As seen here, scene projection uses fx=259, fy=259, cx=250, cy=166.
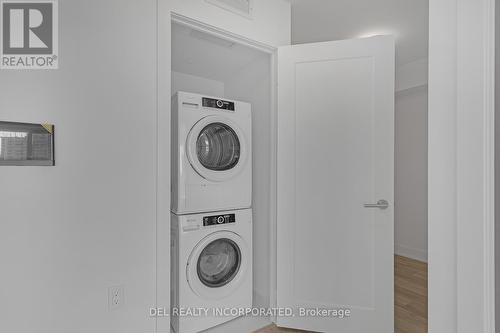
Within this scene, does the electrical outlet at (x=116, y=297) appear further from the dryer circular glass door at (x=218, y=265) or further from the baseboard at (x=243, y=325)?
the baseboard at (x=243, y=325)

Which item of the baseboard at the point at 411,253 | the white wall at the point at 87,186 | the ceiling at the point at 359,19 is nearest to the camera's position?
the white wall at the point at 87,186

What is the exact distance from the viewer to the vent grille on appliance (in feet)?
5.98

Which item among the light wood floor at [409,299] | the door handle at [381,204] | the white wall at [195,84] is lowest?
the light wood floor at [409,299]

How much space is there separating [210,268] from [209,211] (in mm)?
458

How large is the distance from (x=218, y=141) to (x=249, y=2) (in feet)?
3.53

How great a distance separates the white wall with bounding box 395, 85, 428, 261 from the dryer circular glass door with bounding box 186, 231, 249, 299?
2.59 metres

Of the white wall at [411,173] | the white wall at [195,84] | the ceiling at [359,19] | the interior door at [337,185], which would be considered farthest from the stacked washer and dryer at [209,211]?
the white wall at [411,173]

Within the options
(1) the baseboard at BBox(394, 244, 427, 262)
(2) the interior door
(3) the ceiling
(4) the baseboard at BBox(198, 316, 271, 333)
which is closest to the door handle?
(2) the interior door

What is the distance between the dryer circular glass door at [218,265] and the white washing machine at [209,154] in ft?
0.85

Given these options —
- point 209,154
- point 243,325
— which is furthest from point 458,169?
point 243,325

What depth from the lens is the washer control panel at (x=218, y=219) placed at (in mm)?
1903

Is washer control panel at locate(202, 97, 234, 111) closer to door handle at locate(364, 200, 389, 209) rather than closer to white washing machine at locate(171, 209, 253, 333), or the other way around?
white washing machine at locate(171, 209, 253, 333)

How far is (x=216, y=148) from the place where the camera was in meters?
2.04

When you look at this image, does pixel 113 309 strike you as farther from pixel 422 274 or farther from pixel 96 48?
pixel 422 274
